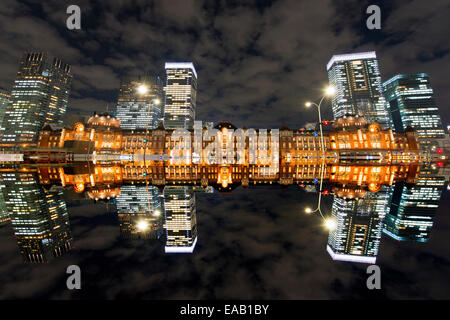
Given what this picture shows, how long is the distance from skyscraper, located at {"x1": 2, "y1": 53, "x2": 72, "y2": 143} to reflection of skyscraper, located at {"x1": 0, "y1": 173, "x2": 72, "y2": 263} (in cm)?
18809

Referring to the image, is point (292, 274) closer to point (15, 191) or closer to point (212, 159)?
point (15, 191)

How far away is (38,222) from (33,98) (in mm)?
213360

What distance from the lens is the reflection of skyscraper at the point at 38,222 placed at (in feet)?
31.8

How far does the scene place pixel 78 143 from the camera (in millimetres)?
71938

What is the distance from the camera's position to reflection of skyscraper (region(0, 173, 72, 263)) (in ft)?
31.8

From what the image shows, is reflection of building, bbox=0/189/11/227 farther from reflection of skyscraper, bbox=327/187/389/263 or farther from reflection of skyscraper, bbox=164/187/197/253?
reflection of skyscraper, bbox=327/187/389/263

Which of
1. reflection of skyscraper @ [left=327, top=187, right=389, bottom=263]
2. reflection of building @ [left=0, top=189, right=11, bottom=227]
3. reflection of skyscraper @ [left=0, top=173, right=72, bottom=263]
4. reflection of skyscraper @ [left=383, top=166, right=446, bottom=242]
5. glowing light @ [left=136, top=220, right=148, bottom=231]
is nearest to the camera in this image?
reflection of skyscraper @ [left=0, top=173, right=72, bottom=263]

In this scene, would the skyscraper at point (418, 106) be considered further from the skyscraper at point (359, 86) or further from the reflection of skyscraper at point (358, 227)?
the reflection of skyscraper at point (358, 227)

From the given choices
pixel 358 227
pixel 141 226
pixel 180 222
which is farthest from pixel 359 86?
pixel 141 226

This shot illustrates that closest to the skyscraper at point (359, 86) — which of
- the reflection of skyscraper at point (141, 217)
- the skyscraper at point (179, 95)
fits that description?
the skyscraper at point (179, 95)

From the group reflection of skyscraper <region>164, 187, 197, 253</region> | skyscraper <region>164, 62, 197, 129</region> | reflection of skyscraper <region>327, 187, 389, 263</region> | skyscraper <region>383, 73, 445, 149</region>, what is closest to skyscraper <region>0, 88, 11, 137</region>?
skyscraper <region>164, 62, 197, 129</region>
